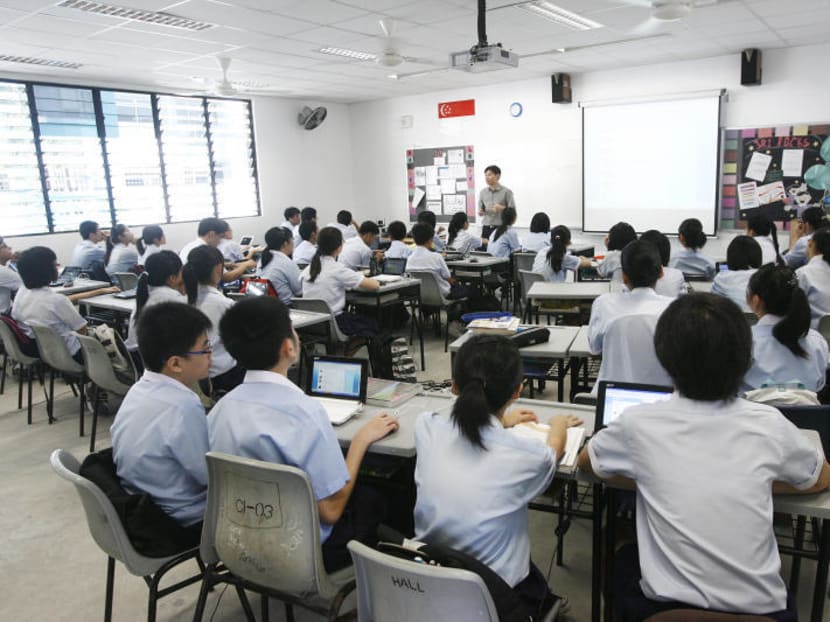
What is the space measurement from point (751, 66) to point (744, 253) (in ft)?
14.2

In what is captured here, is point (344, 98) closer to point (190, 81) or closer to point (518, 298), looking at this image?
point (190, 81)

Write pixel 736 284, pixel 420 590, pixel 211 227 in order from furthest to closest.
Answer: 1. pixel 211 227
2. pixel 736 284
3. pixel 420 590

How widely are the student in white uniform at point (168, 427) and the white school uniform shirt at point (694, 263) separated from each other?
4.11m

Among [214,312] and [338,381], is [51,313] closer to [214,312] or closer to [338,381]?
[214,312]

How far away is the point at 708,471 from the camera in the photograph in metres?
1.34

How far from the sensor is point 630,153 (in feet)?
27.1

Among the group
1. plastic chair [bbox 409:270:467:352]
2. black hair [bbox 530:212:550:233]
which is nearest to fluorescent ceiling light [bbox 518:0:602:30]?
black hair [bbox 530:212:550:233]

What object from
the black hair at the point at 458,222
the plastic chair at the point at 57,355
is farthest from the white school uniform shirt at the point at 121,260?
the black hair at the point at 458,222

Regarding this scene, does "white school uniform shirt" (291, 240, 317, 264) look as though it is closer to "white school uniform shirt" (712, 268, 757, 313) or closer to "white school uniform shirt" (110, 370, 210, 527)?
"white school uniform shirt" (712, 268, 757, 313)

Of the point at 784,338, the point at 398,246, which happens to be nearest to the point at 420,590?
the point at 784,338

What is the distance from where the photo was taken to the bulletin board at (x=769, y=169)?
7.06m

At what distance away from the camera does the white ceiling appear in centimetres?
496

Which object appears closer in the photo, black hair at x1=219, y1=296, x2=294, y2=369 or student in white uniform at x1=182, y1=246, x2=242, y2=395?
black hair at x1=219, y1=296, x2=294, y2=369

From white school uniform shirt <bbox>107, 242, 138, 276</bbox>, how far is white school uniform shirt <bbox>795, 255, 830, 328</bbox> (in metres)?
5.92
